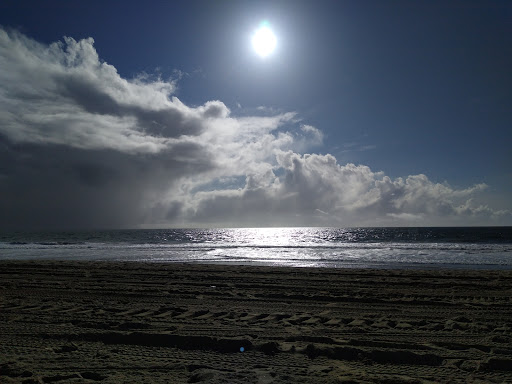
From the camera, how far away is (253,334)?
567cm

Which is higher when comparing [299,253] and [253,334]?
[253,334]

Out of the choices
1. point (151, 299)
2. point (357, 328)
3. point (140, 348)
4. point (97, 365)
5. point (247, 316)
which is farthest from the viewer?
point (151, 299)

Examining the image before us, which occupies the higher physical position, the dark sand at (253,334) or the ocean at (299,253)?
the dark sand at (253,334)

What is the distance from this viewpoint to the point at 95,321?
649 cm

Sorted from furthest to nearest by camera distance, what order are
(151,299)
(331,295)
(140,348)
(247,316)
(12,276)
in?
1. (12,276)
2. (331,295)
3. (151,299)
4. (247,316)
5. (140,348)

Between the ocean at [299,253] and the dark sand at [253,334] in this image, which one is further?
the ocean at [299,253]

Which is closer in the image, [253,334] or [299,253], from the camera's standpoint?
[253,334]

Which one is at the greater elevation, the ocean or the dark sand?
the dark sand

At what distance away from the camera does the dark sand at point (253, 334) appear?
4.20m

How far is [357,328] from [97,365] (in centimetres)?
448

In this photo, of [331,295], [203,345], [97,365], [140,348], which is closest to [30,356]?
[97,365]

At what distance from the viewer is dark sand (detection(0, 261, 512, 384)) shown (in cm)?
420

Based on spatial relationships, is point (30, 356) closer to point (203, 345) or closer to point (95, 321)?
point (95, 321)

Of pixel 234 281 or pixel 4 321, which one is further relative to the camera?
pixel 234 281
